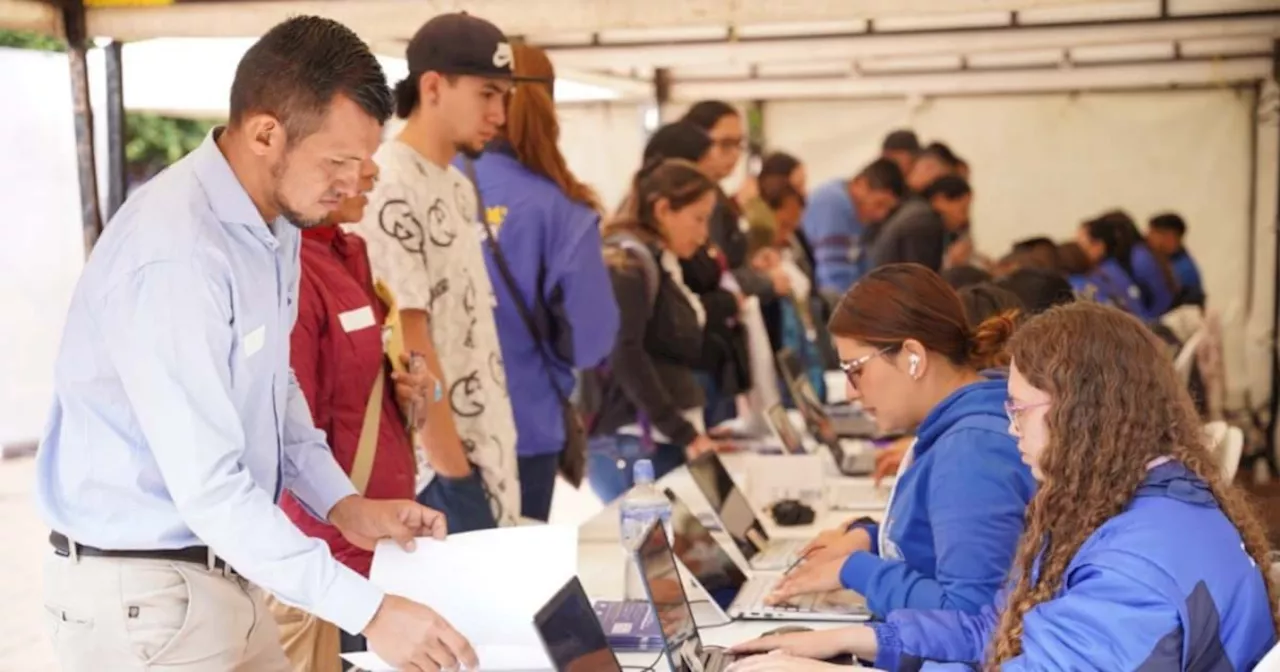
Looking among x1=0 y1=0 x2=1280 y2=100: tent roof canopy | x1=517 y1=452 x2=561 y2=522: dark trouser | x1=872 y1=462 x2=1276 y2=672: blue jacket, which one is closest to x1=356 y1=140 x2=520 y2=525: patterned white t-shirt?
x1=517 y1=452 x2=561 y2=522: dark trouser

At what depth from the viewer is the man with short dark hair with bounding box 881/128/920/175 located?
8062 millimetres

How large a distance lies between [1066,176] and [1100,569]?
8.44 meters

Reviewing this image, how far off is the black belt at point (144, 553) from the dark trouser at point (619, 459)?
7.47 feet

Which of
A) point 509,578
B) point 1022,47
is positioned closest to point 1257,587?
point 509,578

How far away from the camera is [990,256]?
9867 mm

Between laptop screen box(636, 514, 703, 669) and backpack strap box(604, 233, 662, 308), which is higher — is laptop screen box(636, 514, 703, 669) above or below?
below

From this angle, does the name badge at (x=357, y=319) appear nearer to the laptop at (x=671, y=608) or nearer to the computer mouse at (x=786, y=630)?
the laptop at (x=671, y=608)

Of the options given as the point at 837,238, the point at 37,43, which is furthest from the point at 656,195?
the point at 837,238

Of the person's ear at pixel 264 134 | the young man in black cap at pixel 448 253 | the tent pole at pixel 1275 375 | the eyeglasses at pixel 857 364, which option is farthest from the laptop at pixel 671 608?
the tent pole at pixel 1275 375

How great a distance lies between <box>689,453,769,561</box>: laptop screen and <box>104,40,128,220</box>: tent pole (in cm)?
158

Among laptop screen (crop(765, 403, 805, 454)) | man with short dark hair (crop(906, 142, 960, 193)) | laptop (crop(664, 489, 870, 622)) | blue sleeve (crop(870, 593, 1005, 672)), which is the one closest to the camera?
blue sleeve (crop(870, 593, 1005, 672))

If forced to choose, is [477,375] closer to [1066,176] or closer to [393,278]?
[393,278]

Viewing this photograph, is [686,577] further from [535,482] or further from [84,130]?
[84,130]

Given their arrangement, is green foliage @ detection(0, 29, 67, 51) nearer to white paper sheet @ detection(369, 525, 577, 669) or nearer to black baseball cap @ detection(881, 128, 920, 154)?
white paper sheet @ detection(369, 525, 577, 669)
